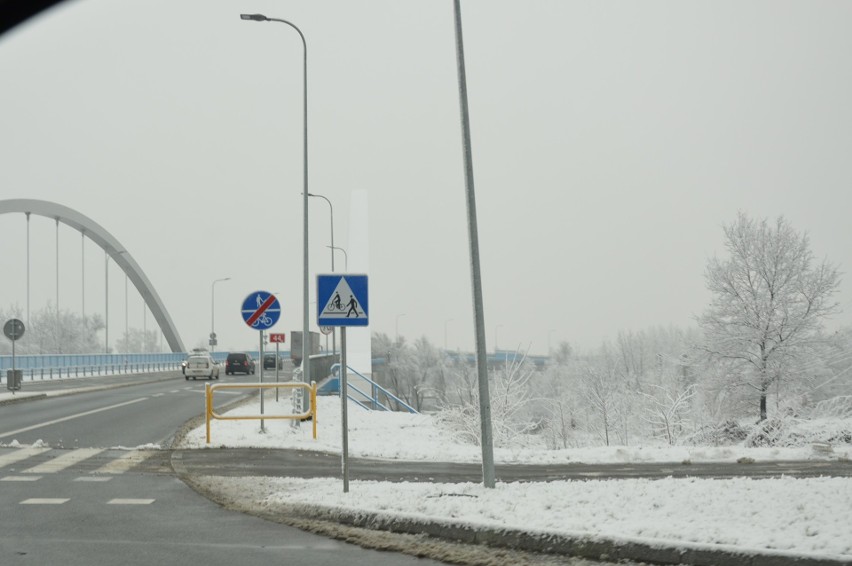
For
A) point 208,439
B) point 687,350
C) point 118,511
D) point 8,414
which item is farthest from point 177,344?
point 118,511

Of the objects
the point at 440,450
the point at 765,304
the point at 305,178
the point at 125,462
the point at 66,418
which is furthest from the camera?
the point at 765,304

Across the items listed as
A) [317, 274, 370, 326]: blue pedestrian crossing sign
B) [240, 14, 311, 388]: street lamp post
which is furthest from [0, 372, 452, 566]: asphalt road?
[240, 14, 311, 388]: street lamp post

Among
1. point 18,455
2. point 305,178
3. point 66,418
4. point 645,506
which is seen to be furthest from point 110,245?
point 645,506

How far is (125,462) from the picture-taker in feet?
52.5

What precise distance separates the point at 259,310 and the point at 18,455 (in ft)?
19.0

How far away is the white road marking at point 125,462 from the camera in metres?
14.8

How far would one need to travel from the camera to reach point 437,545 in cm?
850

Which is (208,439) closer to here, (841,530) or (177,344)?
(841,530)

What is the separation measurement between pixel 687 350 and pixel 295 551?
142 feet

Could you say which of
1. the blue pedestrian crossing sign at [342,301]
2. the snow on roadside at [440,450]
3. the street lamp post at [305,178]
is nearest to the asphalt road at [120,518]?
the snow on roadside at [440,450]

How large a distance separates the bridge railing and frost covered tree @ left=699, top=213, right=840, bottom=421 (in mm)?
34250

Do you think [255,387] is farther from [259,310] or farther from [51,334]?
[51,334]

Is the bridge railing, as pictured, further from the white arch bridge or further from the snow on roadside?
the snow on roadside

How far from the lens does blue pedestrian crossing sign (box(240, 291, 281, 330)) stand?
2067cm
